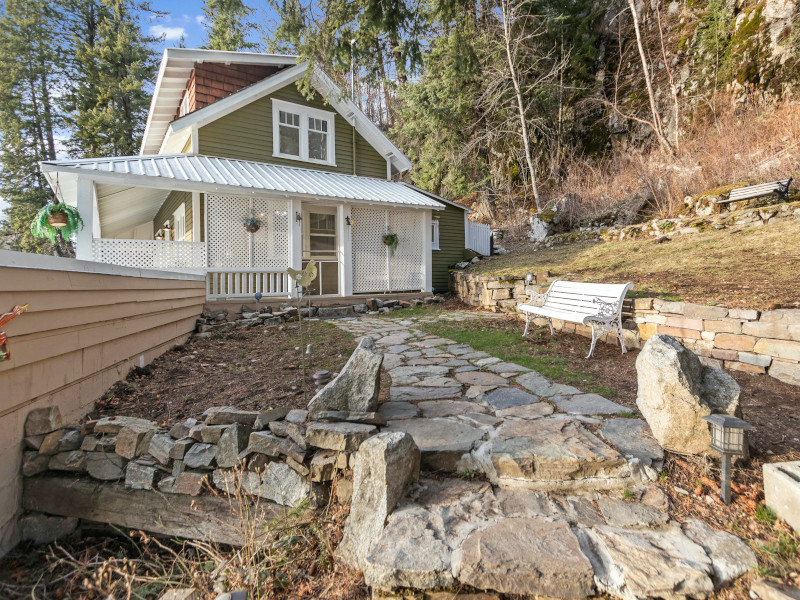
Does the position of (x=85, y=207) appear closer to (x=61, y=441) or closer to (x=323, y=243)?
(x=323, y=243)

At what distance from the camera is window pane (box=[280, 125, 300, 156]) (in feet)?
33.3

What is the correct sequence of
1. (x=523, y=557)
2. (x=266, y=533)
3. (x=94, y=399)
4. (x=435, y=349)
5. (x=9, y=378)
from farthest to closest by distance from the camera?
(x=435, y=349), (x=94, y=399), (x=9, y=378), (x=266, y=533), (x=523, y=557)

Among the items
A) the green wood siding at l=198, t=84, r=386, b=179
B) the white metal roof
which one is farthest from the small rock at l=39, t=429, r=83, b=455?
the green wood siding at l=198, t=84, r=386, b=179

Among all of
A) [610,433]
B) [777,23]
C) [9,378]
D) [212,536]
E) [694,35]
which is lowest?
[212,536]

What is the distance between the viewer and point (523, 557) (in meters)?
1.58

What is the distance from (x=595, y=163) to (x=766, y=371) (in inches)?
477

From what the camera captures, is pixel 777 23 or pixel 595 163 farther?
pixel 595 163

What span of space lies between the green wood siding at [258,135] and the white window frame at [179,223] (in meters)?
1.72

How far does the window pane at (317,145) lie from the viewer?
417 inches

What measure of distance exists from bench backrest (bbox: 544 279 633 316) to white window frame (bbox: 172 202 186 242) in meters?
8.78

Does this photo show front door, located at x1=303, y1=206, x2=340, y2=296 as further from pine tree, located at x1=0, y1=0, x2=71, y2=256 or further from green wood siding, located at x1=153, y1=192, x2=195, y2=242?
pine tree, located at x1=0, y1=0, x2=71, y2=256

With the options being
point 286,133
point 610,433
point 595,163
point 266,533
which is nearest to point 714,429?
point 610,433

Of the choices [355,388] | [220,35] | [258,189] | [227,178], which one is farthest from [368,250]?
[220,35]

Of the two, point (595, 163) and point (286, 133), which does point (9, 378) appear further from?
point (595, 163)
